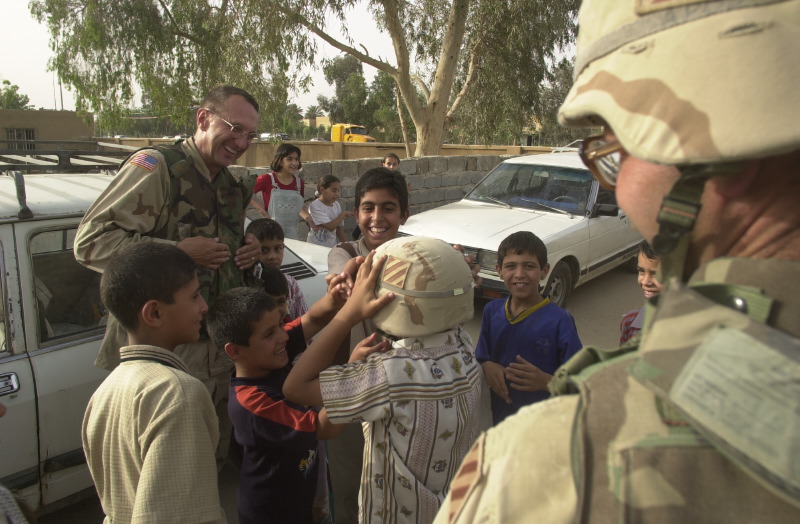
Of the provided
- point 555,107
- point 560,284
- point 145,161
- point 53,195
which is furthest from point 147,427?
point 555,107

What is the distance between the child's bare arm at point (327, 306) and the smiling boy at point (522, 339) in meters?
0.72

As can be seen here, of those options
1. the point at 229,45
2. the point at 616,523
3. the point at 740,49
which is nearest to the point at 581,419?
the point at 616,523

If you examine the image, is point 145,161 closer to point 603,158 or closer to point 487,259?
point 603,158

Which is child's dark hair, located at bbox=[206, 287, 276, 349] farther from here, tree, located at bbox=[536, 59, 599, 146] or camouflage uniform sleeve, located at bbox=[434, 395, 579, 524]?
tree, located at bbox=[536, 59, 599, 146]

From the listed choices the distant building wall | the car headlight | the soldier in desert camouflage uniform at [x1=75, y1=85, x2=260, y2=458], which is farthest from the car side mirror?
Result: the distant building wall

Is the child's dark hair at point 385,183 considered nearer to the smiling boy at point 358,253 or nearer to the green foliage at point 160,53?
the smiling boy at point 358,253

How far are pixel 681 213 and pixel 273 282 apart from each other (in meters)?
2.37

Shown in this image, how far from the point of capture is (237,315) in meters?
1.89

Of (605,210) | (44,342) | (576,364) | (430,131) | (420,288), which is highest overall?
(430,131)

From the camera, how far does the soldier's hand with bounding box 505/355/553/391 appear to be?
2112 mm

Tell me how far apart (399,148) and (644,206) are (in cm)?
2053

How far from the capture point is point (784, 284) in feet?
1.85

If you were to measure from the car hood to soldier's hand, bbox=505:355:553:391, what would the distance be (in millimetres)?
3184

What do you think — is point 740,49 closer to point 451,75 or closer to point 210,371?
point 210,371
